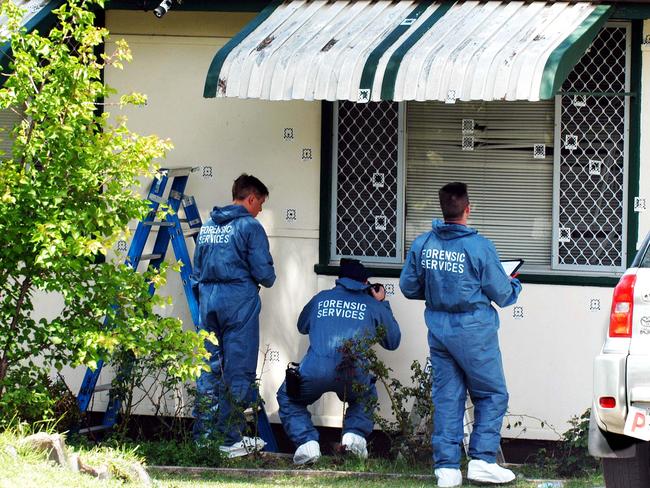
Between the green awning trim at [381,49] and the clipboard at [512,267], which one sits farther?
the green awning trim at [381,49]

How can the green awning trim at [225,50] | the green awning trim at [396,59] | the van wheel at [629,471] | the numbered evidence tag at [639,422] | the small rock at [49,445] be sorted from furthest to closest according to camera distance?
the green awning trim at [225,50] → the green awning trim at [396,59] → the small rock at [49,445] → the van wheel at [629,471] → the numbered evidence tag at [639,422]

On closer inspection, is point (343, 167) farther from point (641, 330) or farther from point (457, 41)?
point (641, 330)

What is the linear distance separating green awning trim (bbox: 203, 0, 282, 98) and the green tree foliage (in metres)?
1.15

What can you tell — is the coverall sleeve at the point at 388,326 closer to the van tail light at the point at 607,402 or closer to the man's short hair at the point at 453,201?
the man's short hair at the point at 453,201

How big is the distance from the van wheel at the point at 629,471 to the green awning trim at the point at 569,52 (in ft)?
7.50

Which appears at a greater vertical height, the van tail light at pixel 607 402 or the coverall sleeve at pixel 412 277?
the coverall sleeve at pixel 412 277

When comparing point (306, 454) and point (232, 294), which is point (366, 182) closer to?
point (232, 294)

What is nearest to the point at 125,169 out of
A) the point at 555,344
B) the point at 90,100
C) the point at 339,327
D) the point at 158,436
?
the point at 90,100

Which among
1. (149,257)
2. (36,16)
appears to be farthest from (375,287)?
(36,16)

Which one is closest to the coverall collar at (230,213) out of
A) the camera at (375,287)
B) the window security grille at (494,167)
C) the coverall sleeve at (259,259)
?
the coverall sleeve at (259,259)

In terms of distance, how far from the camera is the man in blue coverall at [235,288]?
868 centimetres

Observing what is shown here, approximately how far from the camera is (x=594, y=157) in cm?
880

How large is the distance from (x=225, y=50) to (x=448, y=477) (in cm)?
315

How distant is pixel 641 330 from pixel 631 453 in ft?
2.26
